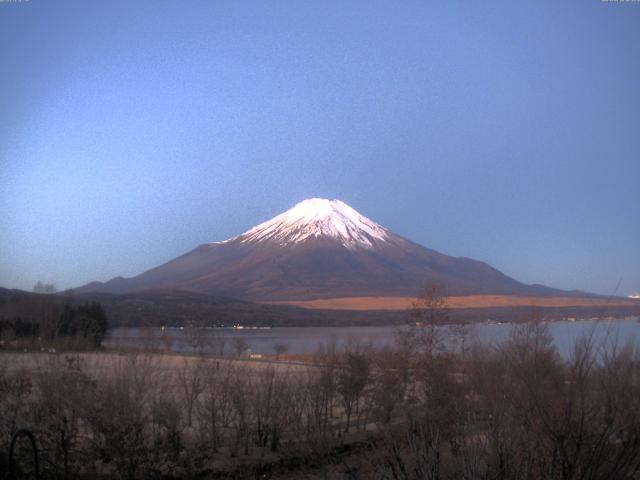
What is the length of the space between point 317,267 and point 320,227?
21.7 m

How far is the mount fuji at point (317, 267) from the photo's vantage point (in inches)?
4208

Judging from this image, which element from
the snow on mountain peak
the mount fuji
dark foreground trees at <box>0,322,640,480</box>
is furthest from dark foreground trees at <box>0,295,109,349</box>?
the snow on mountain peak

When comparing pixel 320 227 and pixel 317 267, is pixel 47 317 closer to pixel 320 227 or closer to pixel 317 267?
pixel 317 267

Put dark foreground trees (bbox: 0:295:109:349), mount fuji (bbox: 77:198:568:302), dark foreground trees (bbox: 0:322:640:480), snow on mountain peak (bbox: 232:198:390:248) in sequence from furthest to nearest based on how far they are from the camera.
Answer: snow on mountain peak (bbox: 232:198:390:248) < mount fuji (bbox: 77:198:568:302) < dark foreground trees (bbox: 0:295:109:349) < dark foreground trees (bbox: 0:322:640:480)

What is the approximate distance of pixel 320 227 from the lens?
139000 millimetres

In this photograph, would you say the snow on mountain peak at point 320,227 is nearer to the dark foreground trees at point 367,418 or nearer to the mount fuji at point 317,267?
the mount fuji at point 317,267

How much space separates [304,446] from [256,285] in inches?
3813

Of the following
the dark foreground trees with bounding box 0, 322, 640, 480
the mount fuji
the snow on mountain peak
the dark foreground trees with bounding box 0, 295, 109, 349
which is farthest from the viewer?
the snow on mountain peak

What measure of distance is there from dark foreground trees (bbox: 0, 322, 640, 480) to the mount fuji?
81.5 metres

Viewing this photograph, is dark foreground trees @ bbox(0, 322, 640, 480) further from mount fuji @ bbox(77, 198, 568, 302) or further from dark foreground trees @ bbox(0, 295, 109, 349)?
mount fuji @ bbox(77, 198, 568, 302)

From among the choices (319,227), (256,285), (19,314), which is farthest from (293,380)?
(319,227)

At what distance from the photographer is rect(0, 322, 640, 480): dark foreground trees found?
5770 mm

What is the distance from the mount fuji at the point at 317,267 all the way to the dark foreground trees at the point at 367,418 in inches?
3208

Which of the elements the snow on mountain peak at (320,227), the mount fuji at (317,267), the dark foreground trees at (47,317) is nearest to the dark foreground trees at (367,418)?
the dark foreground trees at (47,317)
